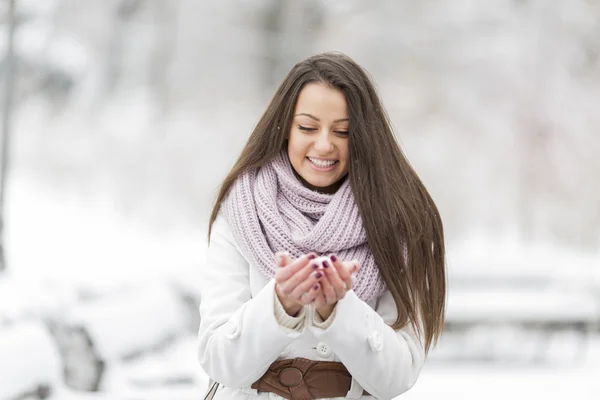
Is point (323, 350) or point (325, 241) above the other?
point (325, 241)

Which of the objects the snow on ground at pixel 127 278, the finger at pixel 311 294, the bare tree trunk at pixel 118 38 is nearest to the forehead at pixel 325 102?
the finger at pixel 311 294

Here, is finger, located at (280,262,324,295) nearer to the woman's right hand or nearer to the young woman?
the woman's right hand

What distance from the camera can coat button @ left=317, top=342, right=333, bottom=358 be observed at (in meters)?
1.79

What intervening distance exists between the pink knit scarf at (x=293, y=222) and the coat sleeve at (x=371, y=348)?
120 mm

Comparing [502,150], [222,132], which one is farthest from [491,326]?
[222,132]

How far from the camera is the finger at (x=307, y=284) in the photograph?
1.55 metres

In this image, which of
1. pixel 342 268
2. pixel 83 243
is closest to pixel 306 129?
pixel 342 268

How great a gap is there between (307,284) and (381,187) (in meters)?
0.39

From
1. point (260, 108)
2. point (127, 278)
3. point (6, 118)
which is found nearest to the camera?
point (6, 118)

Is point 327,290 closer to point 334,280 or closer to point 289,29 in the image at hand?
point 334,280

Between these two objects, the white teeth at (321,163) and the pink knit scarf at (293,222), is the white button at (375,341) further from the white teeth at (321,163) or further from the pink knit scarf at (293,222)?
the white teeth at (321,163)

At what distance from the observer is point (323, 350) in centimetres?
179

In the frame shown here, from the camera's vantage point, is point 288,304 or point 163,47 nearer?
point 288,304

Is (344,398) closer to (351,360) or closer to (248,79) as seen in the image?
(351,360)
